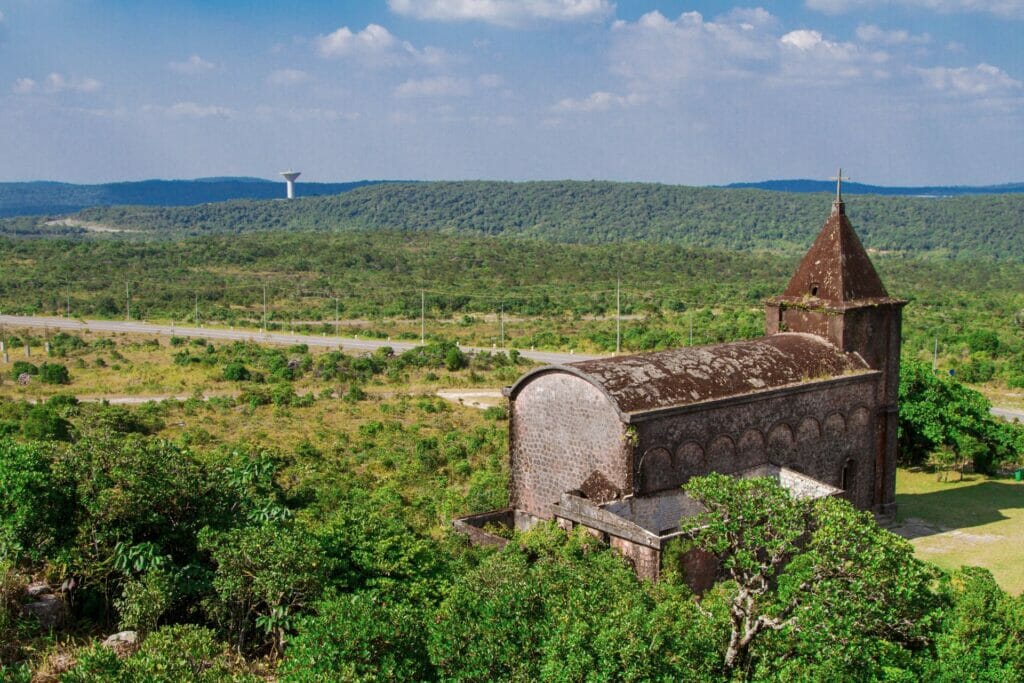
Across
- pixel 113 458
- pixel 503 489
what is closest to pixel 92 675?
pixel 113 458

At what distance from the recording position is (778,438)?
68.7 feet

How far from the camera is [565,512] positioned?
59.5 feet

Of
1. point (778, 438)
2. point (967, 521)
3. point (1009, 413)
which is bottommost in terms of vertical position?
point (1009, 413)

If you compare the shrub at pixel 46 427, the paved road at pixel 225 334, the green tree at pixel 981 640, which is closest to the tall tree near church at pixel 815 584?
the green tree at pixel 981 640

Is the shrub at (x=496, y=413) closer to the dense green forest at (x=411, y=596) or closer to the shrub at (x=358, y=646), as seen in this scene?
the dense green forest at (x=411, y=596)

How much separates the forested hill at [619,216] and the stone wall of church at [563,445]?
120871 mm

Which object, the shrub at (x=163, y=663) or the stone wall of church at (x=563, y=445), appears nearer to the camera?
the shrub at (x=163, y=663)

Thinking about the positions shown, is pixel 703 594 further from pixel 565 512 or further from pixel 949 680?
pixel 949 680

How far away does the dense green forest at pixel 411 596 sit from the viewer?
11234 mm

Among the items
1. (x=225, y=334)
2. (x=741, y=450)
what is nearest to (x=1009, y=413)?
(x=741, y=450)

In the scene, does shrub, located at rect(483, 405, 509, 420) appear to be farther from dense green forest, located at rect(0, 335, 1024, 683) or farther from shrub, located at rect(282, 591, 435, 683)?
shrub, located at rect(282, 591, 435, 683)

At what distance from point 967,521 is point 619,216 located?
476 feet

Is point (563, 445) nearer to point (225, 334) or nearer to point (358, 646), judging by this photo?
point (358, 646)

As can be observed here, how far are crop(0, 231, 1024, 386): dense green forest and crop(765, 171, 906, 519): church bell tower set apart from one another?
24358 mm
